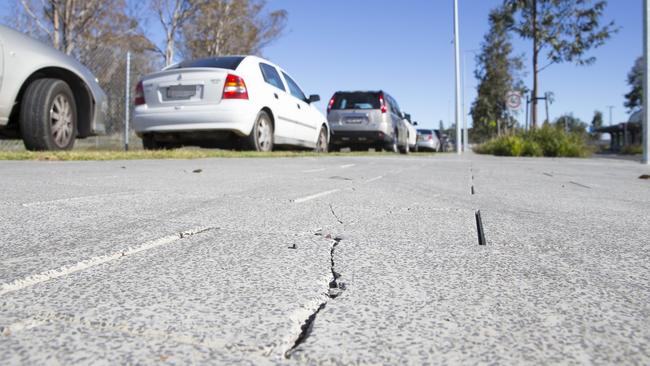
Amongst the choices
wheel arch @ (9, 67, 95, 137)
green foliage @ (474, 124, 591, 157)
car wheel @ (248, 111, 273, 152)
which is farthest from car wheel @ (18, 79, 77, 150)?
green foliage @ (474, 124, 591, 157)

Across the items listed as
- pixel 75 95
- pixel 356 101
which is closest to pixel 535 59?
pixel 356 101

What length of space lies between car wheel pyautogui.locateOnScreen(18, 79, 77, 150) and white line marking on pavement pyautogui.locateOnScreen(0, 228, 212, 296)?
4551mm

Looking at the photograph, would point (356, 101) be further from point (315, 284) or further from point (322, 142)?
point (315, 284)

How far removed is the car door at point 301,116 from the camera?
29.6 feet

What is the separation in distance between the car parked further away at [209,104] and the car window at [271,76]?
3 cm

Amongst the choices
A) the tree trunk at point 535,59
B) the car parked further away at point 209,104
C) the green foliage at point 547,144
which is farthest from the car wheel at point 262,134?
the tree trunk at point 535,59

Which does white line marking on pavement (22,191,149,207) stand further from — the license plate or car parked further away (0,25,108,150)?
the license plate

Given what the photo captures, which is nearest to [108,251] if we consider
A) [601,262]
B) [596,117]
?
[601,262]

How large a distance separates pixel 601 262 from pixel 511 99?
19694 millimetres

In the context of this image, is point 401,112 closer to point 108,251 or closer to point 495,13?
point 495,13

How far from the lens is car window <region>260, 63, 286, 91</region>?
314 inches

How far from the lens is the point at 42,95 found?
546 centimetres

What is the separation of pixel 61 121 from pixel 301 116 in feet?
13.8

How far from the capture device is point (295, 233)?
73.0 inches
